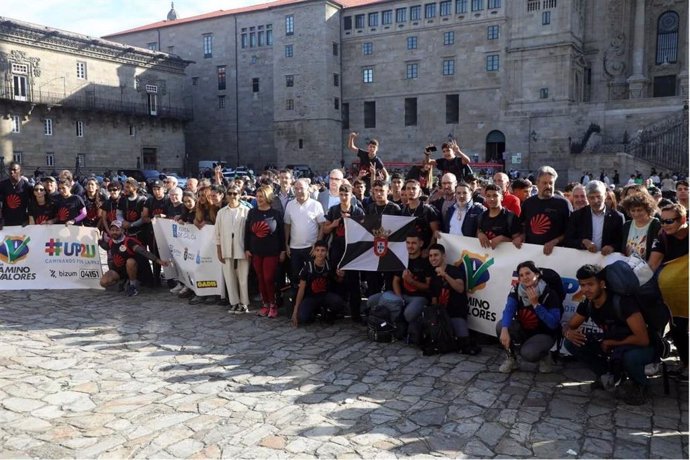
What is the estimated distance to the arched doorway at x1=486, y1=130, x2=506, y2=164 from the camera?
46656 mm

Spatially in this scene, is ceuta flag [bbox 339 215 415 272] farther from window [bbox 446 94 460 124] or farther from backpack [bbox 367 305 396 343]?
window [bbox 446 94 460 124]

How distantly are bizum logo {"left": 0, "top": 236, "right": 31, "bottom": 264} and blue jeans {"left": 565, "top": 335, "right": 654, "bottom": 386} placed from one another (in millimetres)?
10043

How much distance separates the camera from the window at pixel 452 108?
48.9m

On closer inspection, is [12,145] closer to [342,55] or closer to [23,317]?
[342,55]

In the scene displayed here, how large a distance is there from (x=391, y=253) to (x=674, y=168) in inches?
1306

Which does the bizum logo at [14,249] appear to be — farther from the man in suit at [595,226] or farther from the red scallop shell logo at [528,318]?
the man in suit at [595,226]

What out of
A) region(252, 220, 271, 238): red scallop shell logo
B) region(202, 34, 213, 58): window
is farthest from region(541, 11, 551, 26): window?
region(252, 220, 271, 238): red scallop shell logo

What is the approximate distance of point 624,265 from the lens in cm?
566

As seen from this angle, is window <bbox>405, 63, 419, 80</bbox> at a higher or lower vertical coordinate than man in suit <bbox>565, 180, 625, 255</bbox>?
higher

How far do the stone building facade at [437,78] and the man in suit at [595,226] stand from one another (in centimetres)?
3237

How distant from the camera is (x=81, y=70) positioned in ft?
153

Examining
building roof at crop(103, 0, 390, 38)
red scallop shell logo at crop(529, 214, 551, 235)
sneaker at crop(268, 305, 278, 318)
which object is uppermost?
building roof at crop(103, 0, 390, 38)

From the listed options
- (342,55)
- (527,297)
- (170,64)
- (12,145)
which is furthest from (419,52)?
(527,297)

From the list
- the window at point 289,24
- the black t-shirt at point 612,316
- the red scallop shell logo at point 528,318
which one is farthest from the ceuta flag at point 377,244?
the window at point 289,24
